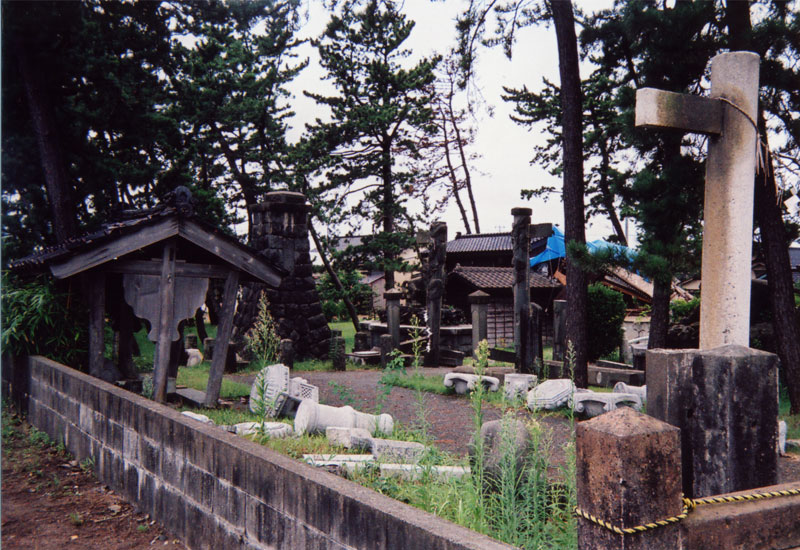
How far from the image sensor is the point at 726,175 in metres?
3.83

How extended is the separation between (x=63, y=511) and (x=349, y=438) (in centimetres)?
255

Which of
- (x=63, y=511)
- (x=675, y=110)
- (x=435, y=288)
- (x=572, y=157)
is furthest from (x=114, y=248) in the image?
(x=435, y=288)

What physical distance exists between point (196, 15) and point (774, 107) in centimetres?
1266

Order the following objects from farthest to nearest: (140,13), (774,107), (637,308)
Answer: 1. (637,308)
2. (140,13)
3. (774,107)

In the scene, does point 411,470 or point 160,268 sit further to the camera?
point 160,268

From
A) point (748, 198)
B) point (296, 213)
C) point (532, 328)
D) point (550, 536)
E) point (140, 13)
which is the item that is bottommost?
point (550, 536)

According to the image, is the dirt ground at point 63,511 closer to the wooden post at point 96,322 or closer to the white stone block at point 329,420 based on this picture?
the wooden post at point 96,322

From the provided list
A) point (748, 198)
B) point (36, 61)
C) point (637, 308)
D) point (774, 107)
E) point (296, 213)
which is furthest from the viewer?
point (637, 308)

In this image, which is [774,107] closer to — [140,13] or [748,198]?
[748,198]

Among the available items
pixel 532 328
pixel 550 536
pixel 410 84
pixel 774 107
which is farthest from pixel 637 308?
pixel 550 536

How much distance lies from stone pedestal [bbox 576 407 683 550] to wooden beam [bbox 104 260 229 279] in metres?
7.14

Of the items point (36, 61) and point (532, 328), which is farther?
point (36, 61)

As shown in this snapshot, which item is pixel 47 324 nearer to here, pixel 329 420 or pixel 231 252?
pixel 231 252

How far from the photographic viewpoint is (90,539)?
16.1ft
